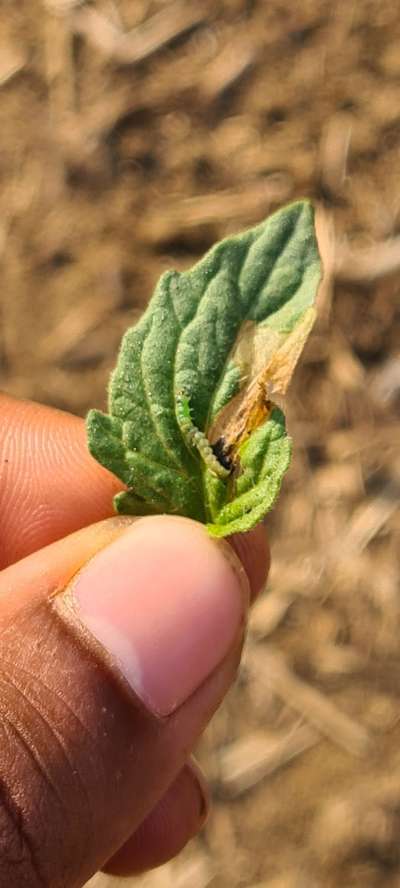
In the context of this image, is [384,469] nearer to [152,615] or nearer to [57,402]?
[57,402]

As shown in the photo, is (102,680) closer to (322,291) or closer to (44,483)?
(44,483)

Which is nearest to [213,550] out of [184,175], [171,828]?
[171,828]

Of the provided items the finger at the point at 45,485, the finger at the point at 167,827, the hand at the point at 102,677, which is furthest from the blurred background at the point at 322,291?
the hand at the point at 102,677

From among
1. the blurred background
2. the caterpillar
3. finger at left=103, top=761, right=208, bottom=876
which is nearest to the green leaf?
the caterpillar

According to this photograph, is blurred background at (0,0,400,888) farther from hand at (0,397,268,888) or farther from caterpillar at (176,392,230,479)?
caterpillar at (176,392,230,479)

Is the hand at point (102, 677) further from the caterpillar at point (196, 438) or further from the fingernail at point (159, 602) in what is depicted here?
the caterpillar at point (196, 438)
